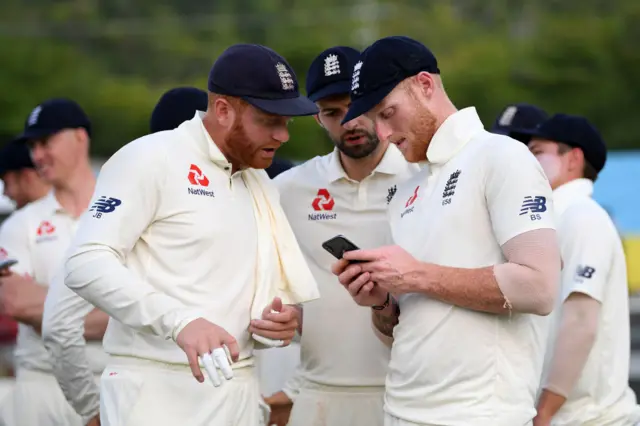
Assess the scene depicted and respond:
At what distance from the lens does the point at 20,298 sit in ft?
22.5

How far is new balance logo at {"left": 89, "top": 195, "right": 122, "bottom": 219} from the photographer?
4914 mm

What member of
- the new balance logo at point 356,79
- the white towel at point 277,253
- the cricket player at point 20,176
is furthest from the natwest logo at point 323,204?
the cricket player at point 20,176

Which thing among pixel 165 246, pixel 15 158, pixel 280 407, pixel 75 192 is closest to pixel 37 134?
pixel 75 192

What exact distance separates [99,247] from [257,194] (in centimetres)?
79

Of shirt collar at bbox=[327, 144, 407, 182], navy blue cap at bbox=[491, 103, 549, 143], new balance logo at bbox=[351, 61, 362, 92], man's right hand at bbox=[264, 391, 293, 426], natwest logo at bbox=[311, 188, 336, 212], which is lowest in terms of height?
man's right hand at bbox=[264, 391, 293, 426]

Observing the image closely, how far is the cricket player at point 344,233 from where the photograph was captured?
20.2 feet

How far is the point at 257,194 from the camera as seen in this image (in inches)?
211

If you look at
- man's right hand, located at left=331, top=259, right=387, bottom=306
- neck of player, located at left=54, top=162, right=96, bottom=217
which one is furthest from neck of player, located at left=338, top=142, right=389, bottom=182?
neck of player, located at left=54, top=162, right=96, bottom=217

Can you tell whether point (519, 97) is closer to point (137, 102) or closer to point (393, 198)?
point (137, 102)

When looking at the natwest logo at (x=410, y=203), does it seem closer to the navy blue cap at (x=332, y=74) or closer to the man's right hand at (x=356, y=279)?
the man's right hand at (x=356, y=279)

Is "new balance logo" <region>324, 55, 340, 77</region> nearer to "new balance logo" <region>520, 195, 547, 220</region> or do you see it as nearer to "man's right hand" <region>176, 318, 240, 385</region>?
"new balance logo" <region>520, 195, 547, 220</region>

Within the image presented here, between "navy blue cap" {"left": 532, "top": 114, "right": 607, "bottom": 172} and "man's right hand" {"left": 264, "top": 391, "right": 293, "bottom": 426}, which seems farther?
"navy blue cap" {"left": 532, "top": 114, "right": 607, "bottom": 172}

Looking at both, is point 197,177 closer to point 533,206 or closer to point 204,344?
point 204,344

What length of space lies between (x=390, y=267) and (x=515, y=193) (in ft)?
1.74
